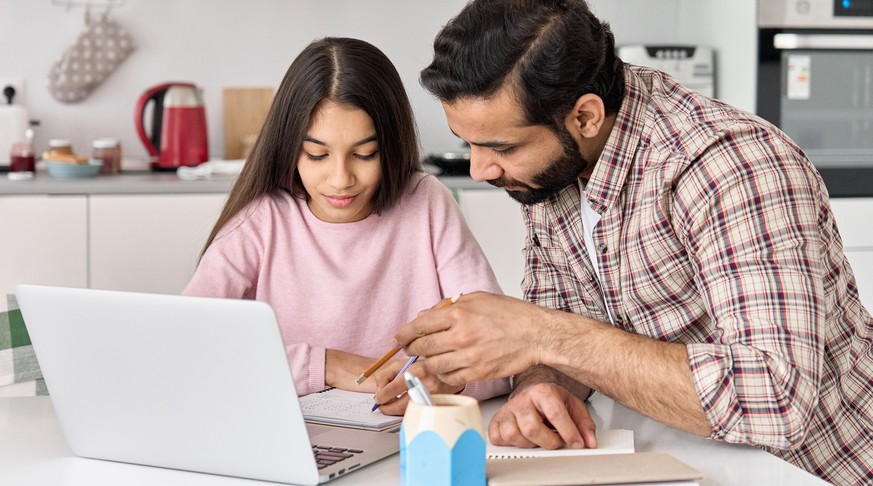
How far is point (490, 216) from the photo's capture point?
301 centimetres

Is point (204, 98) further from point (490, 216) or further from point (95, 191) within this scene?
point (490, 216)

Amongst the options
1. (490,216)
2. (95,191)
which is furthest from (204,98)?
(490,216)

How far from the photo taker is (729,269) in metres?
1.18

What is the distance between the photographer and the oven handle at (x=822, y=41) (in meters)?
3.03

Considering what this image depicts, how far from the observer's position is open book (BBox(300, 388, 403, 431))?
122cm

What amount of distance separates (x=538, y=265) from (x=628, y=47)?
2.02 metres

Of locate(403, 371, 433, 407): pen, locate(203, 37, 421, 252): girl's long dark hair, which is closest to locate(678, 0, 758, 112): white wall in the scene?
locate(203, 37, 421, 252): girl's long dark hair

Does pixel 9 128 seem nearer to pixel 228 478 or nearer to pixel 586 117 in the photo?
pixel 586 117

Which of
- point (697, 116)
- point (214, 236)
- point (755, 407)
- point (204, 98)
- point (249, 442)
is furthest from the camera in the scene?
point (204, 98)

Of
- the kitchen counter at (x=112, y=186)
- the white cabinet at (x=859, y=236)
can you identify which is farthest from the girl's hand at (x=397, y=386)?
the white cabinet at (x=859, y=236)

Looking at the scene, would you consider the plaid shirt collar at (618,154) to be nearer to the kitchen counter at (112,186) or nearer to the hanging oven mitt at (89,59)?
the kitchen counter at (112,186)

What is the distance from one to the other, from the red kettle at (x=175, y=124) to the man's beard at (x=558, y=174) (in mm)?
1951

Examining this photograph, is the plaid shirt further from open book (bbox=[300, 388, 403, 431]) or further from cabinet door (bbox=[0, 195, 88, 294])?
cabinet door (bbox=[0, 195, 88, 294])

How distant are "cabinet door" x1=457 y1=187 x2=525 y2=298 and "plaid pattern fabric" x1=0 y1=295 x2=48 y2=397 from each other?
1628mm
